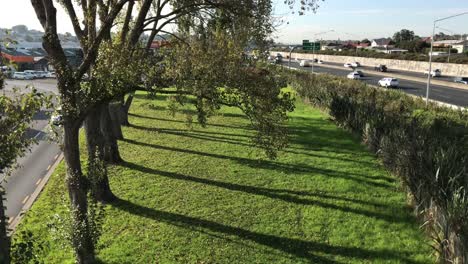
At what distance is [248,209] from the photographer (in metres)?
13.6

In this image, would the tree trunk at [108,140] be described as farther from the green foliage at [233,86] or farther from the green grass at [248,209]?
the green foliage at [233,86]

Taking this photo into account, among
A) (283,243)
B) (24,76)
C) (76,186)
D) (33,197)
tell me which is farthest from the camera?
(24,76)

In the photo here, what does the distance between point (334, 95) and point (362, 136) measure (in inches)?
233

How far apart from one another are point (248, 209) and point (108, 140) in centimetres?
749

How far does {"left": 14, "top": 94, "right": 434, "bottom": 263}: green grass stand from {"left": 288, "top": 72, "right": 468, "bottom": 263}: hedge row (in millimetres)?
777

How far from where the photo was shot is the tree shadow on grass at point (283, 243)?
10.4m

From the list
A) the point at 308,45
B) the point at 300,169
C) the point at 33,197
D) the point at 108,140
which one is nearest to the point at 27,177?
the point at 33,197

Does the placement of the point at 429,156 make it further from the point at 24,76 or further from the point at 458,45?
the point at 458,45

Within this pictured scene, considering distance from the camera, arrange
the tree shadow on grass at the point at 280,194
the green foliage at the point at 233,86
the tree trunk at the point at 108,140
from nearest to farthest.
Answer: the green foliage at the point at 233,86 → the tree shadow on grass at the point at 280,194 → the tree trunk at the point at 108,140

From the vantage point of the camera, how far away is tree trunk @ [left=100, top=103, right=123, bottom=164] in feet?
57.5

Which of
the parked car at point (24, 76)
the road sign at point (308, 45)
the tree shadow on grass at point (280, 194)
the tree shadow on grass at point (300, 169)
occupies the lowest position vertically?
the parked car at point (24, 76)

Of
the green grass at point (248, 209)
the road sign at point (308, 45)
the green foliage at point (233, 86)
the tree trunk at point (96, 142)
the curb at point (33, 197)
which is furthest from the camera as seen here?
the road sign at point (308, 45)

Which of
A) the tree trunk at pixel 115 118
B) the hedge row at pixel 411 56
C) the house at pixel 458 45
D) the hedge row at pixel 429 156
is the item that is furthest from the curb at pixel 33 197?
the house at pixel 458 45

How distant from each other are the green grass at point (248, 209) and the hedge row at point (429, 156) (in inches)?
30.6
